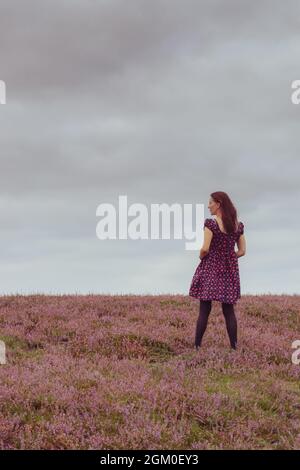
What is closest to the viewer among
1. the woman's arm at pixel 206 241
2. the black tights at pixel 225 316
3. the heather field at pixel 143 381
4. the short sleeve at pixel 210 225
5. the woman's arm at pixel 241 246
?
Result: the heather field at pixel 143 381

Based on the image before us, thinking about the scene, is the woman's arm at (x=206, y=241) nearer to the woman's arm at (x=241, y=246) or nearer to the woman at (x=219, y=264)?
the woman at (x=219, y=264)

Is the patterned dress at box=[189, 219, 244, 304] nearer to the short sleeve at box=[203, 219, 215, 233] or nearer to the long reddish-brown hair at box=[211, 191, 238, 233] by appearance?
the short sleeve at box=[203, 219, 215, 233]

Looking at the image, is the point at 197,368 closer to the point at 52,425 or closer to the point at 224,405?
the point at 224,405

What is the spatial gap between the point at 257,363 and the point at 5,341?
5.71 m

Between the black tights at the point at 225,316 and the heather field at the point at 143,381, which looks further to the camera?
the black tights at the point at 225,316

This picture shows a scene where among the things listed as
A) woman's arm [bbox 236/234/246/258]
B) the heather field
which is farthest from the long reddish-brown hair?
the heather field

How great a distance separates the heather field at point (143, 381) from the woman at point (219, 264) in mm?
933

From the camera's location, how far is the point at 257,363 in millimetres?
12008

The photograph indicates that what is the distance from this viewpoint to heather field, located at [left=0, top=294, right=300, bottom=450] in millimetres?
7703

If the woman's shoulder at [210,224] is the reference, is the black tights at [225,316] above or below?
below

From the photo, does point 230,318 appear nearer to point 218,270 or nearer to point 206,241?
point 218,270

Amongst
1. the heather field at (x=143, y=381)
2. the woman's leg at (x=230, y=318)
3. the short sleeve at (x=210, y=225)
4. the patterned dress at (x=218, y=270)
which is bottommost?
the heather field at (x=143, y=381)

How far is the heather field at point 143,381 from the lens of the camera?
25.3 ft

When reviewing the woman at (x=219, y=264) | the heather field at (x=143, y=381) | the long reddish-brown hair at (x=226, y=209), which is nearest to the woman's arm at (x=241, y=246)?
the woman at (x=219, y=264)
